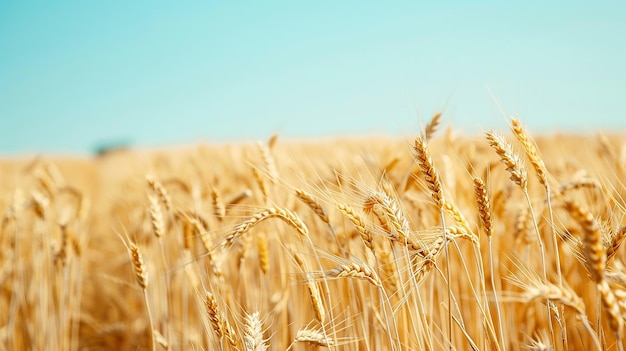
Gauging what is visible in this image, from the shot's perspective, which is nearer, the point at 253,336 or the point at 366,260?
the point at 253,336

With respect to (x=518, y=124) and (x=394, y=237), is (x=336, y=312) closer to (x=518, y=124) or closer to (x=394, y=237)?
(x=394, y=237)

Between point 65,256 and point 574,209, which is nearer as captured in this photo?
point 574,209

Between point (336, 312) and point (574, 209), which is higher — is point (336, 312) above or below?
below

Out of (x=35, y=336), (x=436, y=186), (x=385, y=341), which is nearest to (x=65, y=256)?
(x=35, y=336)

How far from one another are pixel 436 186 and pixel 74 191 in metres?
2.37

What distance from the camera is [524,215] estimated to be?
4.75 feet

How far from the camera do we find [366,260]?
139cm

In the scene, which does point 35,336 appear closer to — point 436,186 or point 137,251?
point 137,251

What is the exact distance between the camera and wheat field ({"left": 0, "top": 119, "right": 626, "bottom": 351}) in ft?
3.15

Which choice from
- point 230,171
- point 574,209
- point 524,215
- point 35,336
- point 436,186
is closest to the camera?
point 574,209

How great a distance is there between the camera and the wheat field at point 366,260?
96cm

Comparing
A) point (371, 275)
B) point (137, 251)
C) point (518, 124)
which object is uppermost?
point (518, 124)

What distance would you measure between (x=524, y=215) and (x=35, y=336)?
222 cm

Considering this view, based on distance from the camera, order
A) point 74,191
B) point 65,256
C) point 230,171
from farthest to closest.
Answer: point 230,171, point 74,191, point 65,256
